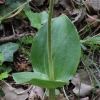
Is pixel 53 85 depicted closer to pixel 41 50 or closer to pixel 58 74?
pixel 58 74

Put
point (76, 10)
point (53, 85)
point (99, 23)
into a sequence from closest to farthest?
point (53, 85) < point (99, 23) < point (76, 10)

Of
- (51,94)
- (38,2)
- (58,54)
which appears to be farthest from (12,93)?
(38,2)

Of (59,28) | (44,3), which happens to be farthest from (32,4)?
(59,28)

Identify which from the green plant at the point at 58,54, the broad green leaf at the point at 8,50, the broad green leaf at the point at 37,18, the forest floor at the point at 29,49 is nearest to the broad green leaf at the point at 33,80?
the green plant at the point at 58,54

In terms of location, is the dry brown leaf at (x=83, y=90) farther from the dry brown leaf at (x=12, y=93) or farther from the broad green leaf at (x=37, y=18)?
the broad green leaf at (x=37, y=18)

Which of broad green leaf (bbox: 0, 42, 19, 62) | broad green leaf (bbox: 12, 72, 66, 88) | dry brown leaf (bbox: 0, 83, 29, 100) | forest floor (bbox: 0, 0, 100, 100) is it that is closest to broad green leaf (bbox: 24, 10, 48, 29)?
forest floor (bbox: 0, 0, 100, 100)

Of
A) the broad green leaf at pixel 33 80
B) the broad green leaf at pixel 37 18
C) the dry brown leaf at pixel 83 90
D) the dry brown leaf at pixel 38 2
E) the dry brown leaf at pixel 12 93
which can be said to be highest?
the dry brown leaf at pixel 38 2
